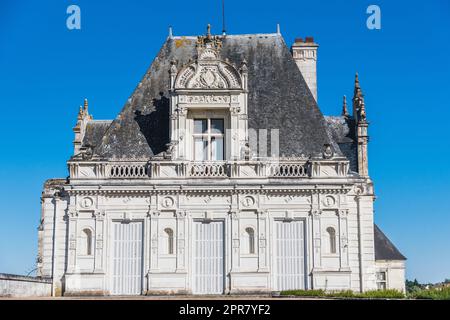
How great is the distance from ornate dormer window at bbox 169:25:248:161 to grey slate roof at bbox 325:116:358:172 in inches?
214

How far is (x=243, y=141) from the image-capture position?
3284 centimetres

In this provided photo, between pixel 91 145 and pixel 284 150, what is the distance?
9.02m

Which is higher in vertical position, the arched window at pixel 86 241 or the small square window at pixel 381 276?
the arched window at pixel 86 241

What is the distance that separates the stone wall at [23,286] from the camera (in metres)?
24.8

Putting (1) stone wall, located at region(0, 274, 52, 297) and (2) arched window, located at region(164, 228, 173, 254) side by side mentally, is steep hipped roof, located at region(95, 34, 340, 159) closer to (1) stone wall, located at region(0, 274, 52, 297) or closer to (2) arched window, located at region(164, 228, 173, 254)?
(2) arched window, located at region(164, 228, 173, 254)

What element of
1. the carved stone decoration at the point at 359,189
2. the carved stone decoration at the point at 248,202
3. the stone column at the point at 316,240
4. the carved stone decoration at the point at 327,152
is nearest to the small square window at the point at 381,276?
the carved stone decoration at the point at 359,189

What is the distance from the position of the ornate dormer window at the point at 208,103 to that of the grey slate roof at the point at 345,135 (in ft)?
17.8

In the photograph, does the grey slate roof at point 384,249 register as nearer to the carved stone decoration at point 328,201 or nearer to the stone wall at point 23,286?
the carved stone decoration at point 328,201

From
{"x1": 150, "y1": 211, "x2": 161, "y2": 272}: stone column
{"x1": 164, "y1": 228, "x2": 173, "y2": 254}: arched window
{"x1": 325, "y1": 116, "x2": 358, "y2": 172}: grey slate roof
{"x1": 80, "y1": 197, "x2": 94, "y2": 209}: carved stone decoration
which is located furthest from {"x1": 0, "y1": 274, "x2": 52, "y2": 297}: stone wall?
{"x1": 325, "y1": 116, "x2": 358, "y2": 172}: grey slate roof

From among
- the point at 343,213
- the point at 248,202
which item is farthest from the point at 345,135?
the point at 248,202

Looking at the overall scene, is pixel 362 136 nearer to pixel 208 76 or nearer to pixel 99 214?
pixel 208 76

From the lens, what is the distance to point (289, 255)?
31.7 metres
